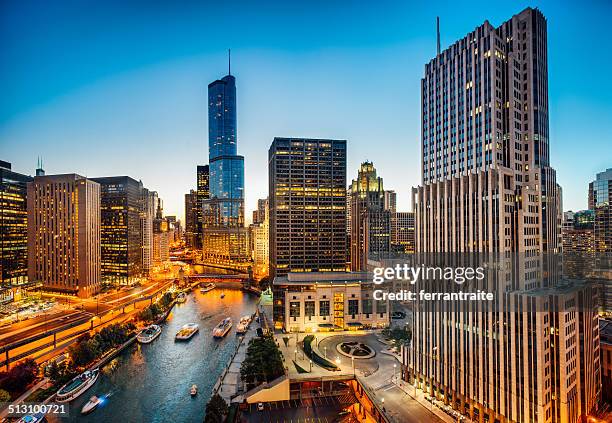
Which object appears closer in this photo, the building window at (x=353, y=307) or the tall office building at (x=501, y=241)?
the tall office building at (x=501, y=241)

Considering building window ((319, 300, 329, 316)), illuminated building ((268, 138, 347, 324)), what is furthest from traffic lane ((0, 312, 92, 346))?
illuminated building ((268, 138, 347, 324))

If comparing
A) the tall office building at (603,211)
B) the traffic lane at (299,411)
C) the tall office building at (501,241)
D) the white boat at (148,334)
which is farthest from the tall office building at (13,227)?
the tall office building at (603,211)

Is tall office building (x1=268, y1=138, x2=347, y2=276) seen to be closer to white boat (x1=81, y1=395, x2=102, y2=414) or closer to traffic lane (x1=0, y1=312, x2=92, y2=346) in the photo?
traffic lane (x1=0, y1=312, x2=92, y2=346)

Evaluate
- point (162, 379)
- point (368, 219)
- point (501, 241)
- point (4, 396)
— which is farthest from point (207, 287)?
point (501, 241)

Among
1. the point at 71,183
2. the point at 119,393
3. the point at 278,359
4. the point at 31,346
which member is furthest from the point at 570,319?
→ the point at 71,183

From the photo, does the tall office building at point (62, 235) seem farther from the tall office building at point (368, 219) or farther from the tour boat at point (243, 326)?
the tall office building at point (368, 219)

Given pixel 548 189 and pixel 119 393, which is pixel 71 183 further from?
pixel 548 189
